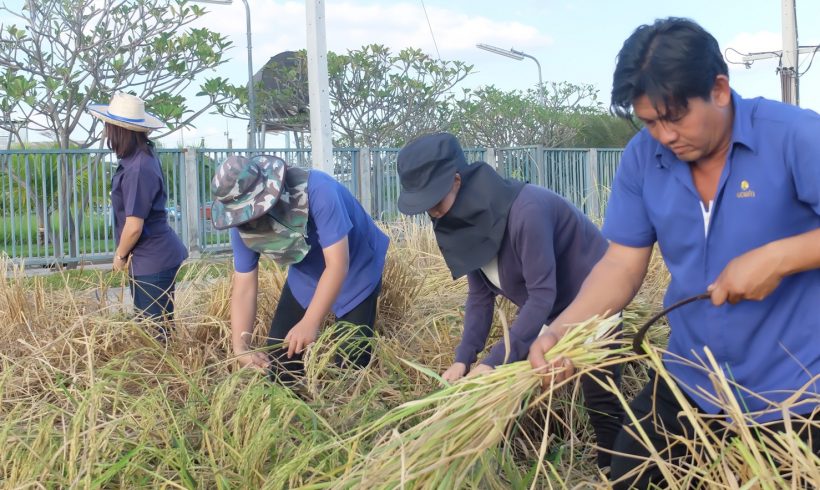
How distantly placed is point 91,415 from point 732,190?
187 cm

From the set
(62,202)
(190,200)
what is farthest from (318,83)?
(62,202)

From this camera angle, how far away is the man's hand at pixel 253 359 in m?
3.29

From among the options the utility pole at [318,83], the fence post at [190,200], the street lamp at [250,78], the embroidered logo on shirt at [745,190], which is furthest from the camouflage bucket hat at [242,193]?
the street lamp at [250,78]

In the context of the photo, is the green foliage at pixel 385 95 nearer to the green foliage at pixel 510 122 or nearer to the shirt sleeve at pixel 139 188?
the green foliage at pixel 510 122

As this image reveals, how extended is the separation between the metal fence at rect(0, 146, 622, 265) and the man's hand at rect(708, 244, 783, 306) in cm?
748

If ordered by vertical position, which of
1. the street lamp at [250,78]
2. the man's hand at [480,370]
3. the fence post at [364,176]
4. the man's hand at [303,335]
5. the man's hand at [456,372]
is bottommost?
the man's hand at [456,372]

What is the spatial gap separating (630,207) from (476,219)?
27.1 inches

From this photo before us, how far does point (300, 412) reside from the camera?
2.76 meters

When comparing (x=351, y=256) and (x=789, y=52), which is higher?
(x=789, y=52)

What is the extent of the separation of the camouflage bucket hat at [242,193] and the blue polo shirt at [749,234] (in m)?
1.52

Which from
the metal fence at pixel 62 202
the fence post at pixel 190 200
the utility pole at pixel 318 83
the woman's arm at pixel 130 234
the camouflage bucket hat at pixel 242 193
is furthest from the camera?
the fence post at pixel 190 200

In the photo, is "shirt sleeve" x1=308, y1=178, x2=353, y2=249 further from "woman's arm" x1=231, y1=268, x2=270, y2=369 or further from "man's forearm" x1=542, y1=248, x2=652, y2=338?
"man's forearm" x1=542, y1=248, x2=652, y2=338

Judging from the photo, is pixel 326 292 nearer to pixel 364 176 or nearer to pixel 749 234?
pixel 749 234

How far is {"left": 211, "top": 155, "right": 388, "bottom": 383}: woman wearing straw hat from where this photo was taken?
10.6 ft
